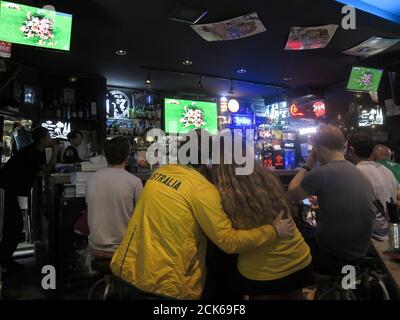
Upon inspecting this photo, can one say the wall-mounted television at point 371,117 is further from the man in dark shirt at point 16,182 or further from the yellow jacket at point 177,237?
the man in dark shirt at point 16,182

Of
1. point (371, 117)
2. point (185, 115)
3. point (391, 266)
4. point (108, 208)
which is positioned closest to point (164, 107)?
point (185, 115)

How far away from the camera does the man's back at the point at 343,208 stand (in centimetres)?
212

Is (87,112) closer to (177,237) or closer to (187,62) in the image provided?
(187,62)

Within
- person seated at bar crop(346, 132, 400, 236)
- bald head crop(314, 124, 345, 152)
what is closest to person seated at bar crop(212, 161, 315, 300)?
bald head crop(314, 124, 345, 152)

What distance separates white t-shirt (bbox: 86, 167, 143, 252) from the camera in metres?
2.34

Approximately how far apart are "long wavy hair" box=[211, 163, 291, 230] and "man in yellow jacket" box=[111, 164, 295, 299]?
4cm

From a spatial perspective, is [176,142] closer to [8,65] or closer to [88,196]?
[88,196]

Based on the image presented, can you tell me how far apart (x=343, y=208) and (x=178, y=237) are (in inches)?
47.8

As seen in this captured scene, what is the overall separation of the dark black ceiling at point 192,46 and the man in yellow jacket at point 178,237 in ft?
9.83

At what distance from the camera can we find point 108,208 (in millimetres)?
2367
